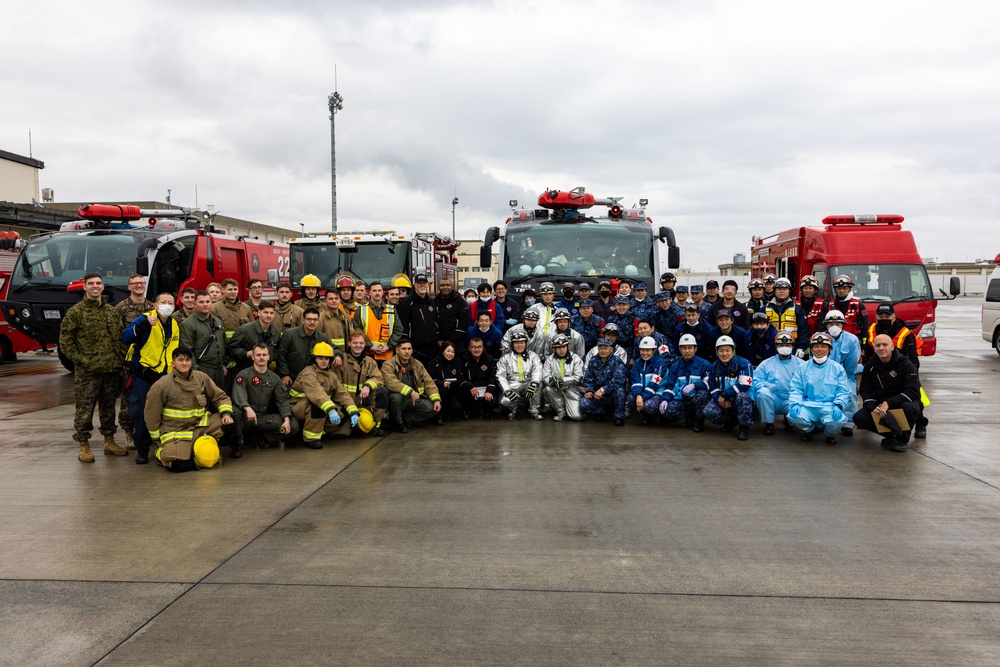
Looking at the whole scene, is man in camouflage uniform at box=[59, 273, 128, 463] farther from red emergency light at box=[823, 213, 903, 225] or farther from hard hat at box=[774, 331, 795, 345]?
red emergency light at box=[823, 213, 903, 225]

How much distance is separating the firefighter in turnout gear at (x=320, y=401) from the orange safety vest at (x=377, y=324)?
3.78 ft

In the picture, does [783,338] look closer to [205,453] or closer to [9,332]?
[205,453]

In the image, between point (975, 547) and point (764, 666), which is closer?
point (764, 666)

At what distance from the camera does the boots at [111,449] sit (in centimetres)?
750

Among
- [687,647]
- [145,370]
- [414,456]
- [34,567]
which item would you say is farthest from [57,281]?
[687,647]

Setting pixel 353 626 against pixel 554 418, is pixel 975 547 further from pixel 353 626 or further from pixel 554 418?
pixel 554 418

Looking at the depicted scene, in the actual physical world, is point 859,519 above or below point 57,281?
below

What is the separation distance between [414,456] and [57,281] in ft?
28.9

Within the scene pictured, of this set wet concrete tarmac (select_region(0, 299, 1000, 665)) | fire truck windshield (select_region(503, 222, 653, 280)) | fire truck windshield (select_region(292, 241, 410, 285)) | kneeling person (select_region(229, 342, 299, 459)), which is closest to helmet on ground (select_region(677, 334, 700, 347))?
wet concrete tarmac (select_region(0, 299, 1000, 665))

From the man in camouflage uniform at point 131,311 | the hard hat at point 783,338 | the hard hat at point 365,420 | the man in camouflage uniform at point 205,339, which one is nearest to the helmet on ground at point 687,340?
the hard hat at point 783,338

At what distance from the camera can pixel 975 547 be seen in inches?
188

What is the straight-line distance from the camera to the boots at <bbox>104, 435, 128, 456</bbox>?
24.6 feet

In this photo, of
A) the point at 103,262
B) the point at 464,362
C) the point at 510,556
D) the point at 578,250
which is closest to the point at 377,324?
the point at 464,362

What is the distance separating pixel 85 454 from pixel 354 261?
723 cm
